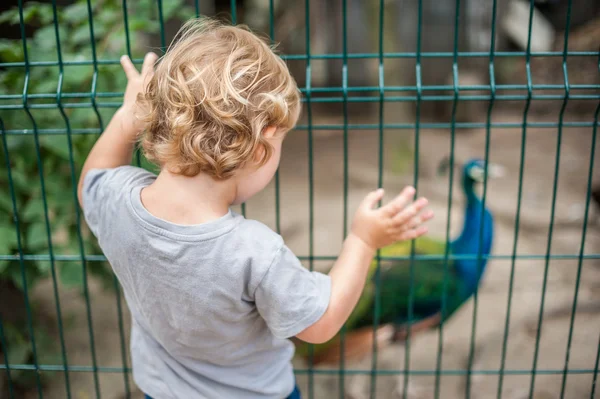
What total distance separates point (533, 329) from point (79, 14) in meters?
2.83

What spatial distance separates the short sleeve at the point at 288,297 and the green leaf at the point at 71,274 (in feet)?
4.24

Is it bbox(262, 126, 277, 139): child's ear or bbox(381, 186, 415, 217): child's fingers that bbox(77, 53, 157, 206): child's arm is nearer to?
bbox(262, 126, 277, 139): child's ear

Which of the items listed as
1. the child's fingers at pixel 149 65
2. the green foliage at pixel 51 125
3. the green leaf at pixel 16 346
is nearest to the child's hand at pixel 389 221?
the child's fingers at pixel 149 65

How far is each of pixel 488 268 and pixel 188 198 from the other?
145 inches

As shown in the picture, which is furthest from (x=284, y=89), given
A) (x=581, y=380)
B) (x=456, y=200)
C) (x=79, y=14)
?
(x=456, y=200)

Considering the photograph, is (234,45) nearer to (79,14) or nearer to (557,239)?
(79,14)

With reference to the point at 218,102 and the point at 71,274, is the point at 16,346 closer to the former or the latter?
the point at 71,274

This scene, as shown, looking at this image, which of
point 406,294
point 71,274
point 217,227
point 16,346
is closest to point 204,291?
point 217,227

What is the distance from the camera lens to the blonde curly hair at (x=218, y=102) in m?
1.20

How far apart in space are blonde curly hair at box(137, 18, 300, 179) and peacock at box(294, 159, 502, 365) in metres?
2.21

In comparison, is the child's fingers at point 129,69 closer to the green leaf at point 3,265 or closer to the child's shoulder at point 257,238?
the child's shoulder at point 257,238

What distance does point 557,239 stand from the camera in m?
5.20

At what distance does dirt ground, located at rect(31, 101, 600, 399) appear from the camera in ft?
10.6

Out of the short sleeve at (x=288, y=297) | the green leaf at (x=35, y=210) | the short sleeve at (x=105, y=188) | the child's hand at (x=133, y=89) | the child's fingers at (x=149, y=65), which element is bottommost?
the green leaf at (x=35, y=210)
